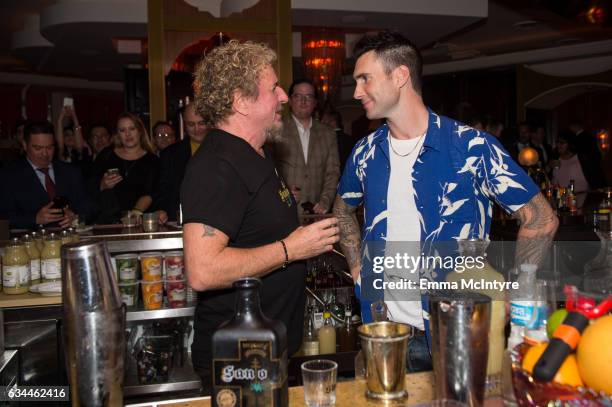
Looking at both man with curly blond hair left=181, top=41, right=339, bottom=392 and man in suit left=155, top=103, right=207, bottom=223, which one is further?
man in suit left=155, top=103, right=207, bottom=223

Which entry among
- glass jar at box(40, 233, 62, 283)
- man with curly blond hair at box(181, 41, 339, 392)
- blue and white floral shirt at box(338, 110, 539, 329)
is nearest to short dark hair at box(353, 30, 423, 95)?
blue and white floral shirt at box(338, 110, 539, 329)

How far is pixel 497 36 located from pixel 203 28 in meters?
6.25

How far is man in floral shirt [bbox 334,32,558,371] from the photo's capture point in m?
1.94

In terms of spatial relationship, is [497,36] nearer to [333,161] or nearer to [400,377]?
[333,161]

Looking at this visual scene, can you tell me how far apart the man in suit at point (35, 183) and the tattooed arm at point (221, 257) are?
8.12 feet

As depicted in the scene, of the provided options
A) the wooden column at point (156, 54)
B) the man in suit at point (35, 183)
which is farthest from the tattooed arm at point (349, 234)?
the wooden column at point (156, 54)

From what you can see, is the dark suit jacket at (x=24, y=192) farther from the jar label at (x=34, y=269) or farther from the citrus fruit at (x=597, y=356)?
the citrus fruit at (x=597, y=356)

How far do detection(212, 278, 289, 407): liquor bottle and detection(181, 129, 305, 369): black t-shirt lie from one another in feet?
1.98

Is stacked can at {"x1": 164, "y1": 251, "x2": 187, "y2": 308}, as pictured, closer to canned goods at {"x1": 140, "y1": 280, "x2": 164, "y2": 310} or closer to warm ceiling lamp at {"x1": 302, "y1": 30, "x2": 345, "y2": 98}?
canned goods at {"x1": 140, "y1": 280, "x2": 164, "y2": 310}

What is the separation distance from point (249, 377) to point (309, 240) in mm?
757

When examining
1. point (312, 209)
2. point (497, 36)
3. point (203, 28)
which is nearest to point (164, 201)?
point (312, 209)

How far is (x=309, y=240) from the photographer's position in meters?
1.74

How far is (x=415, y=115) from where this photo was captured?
6.97 ft

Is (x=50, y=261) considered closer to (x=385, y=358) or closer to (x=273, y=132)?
(x=273, y=132)
